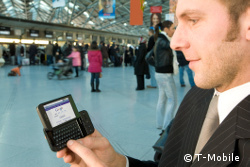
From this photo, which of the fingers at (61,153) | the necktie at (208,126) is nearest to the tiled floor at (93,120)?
the fingers at (61,153)

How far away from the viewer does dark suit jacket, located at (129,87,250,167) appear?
0.70 meters

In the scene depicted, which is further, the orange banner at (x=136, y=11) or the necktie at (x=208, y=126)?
the orange banner at (x=136, y=11)

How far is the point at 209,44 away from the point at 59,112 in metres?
0.71

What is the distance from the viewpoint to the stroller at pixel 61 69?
9.98 m

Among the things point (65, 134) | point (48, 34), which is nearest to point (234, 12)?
point (65, 134)

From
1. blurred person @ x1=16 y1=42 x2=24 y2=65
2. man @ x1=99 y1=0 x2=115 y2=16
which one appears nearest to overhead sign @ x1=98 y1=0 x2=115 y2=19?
man @ x1=99 y1=0 x2=115 y2=16

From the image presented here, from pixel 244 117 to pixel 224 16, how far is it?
332mm

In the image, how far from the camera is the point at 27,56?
63.1ft

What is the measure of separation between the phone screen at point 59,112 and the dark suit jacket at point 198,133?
38 cm

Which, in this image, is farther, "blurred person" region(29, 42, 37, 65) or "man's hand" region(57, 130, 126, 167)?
"blurred person" region(29, 42, 37, 65)

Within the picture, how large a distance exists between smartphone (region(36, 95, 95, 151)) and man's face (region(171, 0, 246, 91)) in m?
0.55

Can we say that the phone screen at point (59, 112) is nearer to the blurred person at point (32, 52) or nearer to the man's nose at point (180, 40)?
the man's nose at point (180, 40)

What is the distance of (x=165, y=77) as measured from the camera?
378cm

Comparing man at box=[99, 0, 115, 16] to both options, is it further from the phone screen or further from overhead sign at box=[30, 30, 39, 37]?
overhead sign at box=[30, 30, 39, 37]
